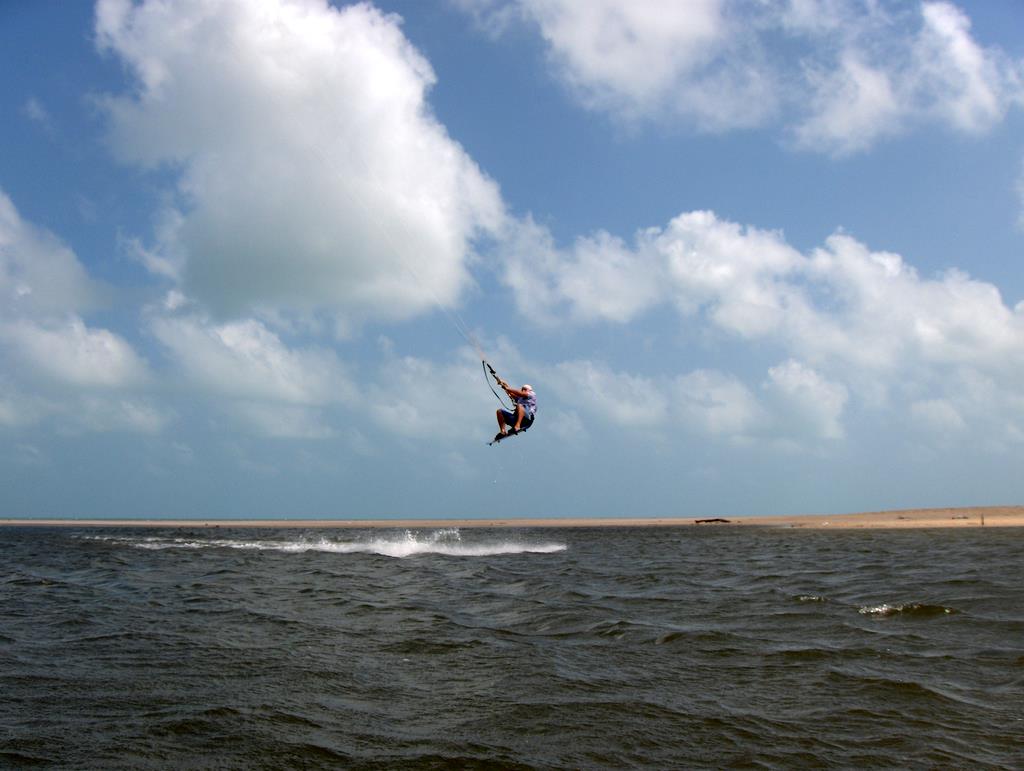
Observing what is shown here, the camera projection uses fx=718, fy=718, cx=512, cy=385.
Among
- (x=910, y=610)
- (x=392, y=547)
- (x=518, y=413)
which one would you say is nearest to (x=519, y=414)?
(x=518, y=413)


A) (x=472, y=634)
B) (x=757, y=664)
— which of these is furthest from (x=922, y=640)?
(x=472, y=634)

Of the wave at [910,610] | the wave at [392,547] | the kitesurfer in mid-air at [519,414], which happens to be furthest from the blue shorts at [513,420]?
the wave at [392,547]

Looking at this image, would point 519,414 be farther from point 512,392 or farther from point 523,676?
point 523,676

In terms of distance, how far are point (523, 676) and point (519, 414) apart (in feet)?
44.8

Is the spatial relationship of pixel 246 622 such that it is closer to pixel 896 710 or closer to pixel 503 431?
pixel 503 431

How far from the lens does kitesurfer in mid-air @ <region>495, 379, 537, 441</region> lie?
82.8 feet

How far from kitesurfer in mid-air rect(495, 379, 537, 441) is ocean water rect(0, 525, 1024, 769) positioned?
5.51 m

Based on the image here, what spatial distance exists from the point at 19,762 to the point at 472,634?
9.03m

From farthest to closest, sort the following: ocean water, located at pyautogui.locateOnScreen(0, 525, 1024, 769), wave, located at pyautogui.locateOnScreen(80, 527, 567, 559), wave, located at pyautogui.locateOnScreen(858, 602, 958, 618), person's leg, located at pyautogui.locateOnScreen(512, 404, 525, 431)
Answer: wave, located at pyautogui.locateOnScreen(80, 527, 567, 559) < person's leg, located at pyautogui.locateOnScreen(512, 404, 525, 431) < wave, located at pyautogui.locateOnScreen(858, 602, 958, 618) < ocean water, located at pyautogui.locateOnScreen(0, 525, 1024, 769)

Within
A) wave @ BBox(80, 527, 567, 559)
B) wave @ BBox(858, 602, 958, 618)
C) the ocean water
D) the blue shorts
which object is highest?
the blue shorts

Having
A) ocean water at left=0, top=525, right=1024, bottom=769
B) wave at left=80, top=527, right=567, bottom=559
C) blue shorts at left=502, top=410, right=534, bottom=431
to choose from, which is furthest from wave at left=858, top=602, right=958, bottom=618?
wave at left=80, top=527, right=567, bottom=559

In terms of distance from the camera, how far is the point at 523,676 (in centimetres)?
1212

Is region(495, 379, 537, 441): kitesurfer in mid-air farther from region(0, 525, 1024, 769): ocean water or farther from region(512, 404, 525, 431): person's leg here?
region(0, 525, 1024, 769): ocean water

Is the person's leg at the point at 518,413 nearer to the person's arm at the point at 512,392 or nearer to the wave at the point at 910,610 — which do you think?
the person's arm at the point at 512,392
